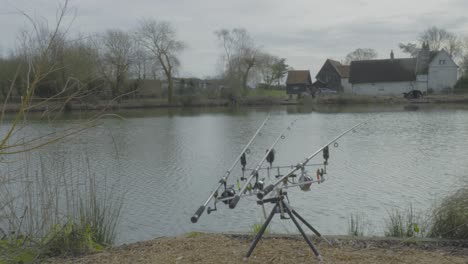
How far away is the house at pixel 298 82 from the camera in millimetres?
71062

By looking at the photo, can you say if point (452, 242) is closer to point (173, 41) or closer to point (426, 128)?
point (426, 128)

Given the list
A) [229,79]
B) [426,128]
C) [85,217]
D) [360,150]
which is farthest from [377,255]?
[229,79]

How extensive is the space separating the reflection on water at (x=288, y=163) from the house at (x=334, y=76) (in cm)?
4581

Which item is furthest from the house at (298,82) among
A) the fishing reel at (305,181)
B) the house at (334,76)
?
the fishing reel at (305,181)

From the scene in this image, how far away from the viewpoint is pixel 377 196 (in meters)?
9.46

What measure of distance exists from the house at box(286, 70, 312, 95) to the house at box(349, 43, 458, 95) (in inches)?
317

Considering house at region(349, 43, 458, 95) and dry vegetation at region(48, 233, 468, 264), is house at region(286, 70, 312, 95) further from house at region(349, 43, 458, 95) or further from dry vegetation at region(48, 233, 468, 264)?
dry vegetation at region(48, 233, 468, 264)

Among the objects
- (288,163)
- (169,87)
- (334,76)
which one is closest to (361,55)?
(334,76)

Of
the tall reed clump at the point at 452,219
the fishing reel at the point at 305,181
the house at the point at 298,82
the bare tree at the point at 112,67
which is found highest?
the house at the point at 298,82

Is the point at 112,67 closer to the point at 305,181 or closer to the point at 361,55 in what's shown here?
the point at 305,181

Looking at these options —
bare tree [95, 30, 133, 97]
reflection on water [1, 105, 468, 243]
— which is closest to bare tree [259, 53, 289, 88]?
reflection on water [1, 105, 468, 243]

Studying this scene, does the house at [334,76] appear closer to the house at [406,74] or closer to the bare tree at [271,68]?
the house at [406,74]

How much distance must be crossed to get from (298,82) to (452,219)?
67.2 metres

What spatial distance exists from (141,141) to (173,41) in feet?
111
